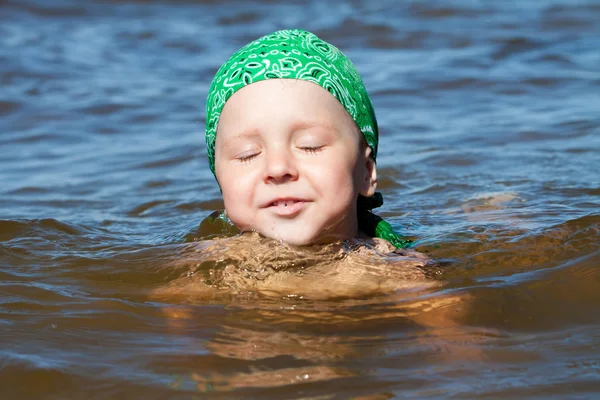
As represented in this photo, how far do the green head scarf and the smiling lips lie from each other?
22.1 inches

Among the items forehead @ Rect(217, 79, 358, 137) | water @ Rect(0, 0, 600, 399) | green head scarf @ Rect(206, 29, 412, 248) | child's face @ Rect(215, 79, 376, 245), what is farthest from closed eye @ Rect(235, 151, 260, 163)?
water @ Rect(0, 0, 600, 399)

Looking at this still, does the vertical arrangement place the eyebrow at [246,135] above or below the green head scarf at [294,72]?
below

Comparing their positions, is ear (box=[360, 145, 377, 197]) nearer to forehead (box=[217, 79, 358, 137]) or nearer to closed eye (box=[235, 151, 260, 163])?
forehead (box=[217, 79, 358, 137])

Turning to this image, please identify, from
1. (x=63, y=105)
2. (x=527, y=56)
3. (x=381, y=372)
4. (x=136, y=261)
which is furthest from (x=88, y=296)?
(x=527, y=56)

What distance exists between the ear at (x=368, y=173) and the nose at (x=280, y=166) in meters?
0.53

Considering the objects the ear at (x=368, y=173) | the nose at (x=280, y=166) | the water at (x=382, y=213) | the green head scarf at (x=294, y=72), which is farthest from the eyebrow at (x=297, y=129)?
the water at (x=382, y=213)

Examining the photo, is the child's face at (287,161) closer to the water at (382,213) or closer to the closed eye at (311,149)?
the closed eye at (311,149)

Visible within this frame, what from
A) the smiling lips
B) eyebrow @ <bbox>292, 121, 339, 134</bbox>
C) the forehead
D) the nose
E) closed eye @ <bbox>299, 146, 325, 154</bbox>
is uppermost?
the forehead

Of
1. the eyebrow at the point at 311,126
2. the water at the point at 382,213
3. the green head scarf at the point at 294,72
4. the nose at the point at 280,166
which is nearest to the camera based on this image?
the water at the point at 382,213

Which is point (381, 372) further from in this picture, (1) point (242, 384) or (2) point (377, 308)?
(2) point (377, 308)

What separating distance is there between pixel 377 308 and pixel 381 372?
0.70 m

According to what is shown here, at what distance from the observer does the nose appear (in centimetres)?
375

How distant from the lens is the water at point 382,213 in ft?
9.59

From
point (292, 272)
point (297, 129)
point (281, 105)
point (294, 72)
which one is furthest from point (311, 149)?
point (292, 272)
